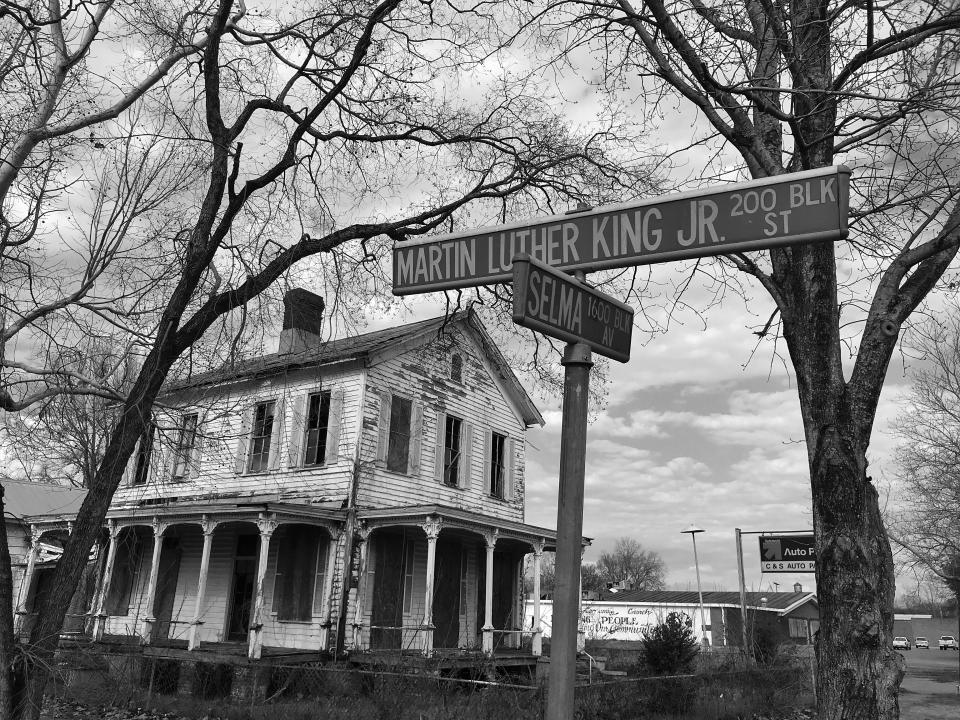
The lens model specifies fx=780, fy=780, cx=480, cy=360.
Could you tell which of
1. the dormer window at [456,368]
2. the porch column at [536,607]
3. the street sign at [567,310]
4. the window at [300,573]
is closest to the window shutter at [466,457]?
the dormer window at [456,368]

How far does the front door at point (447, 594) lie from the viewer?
731 inches

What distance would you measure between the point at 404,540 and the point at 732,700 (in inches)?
309

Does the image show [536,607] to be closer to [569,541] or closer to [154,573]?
[154,573]

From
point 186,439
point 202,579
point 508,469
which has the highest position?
point 508,469

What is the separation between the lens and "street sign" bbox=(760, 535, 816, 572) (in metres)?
23.7

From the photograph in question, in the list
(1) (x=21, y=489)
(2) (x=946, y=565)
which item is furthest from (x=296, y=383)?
(2) (x=946, y=565)

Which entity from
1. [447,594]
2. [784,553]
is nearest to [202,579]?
[447,594]

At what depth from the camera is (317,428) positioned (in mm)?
17953

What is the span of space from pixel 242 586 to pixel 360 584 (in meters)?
3.80

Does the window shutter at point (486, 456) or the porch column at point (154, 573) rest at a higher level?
the window shutter at point (486, 456)

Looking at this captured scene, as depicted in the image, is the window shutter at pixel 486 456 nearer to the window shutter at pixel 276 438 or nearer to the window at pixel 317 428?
the window at pixel 317 428

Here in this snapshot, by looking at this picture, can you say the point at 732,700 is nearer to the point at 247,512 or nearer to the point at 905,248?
the point at 247,512

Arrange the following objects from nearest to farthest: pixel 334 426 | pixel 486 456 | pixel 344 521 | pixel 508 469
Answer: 1. pixel 344 521
2. pixel 334 426
3. pixel 486 456
4. pixel 508 469

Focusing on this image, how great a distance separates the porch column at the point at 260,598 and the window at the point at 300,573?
4.60 ft
